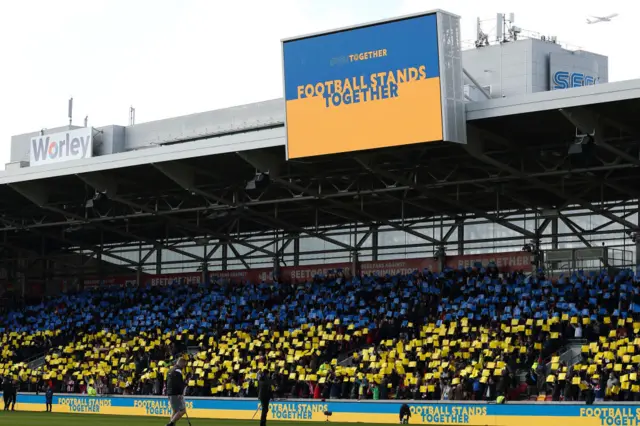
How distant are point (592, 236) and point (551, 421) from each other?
1388 cm

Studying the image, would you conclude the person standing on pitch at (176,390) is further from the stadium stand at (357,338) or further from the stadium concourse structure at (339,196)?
the stadium concourse structure at (339,196)

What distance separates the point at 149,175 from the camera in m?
44.9

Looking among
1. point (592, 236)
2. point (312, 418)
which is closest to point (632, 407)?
point (312, 418)

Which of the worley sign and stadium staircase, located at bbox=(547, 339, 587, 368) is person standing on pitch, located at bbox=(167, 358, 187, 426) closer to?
stadium staircase, located at bbox=(547, 339, 587, 368)

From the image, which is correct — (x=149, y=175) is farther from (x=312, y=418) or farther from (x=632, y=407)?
(x=632, y=407)

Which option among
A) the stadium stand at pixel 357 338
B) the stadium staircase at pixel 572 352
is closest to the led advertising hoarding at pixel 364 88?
the stadium stand at pixel 357 338

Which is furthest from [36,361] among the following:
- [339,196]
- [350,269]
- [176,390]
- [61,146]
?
[176,390]

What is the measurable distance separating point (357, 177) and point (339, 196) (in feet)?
4.44

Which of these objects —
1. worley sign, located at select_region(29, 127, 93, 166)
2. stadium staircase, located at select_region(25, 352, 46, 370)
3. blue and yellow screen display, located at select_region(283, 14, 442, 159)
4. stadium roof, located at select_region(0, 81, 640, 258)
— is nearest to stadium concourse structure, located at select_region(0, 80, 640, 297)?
stadium roof, located at select_region(0, 81, 640, 258)

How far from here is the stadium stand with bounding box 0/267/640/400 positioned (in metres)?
35.4

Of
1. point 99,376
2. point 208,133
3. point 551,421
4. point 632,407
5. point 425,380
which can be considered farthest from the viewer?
point 208,133

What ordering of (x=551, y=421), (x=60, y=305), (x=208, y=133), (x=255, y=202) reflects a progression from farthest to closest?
(x=60, y=305) → (x=208, y=133) → (x=255, y=202) → (x=551, y=421)

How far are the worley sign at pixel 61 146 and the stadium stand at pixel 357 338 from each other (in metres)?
6.88

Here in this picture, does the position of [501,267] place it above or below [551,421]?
above
